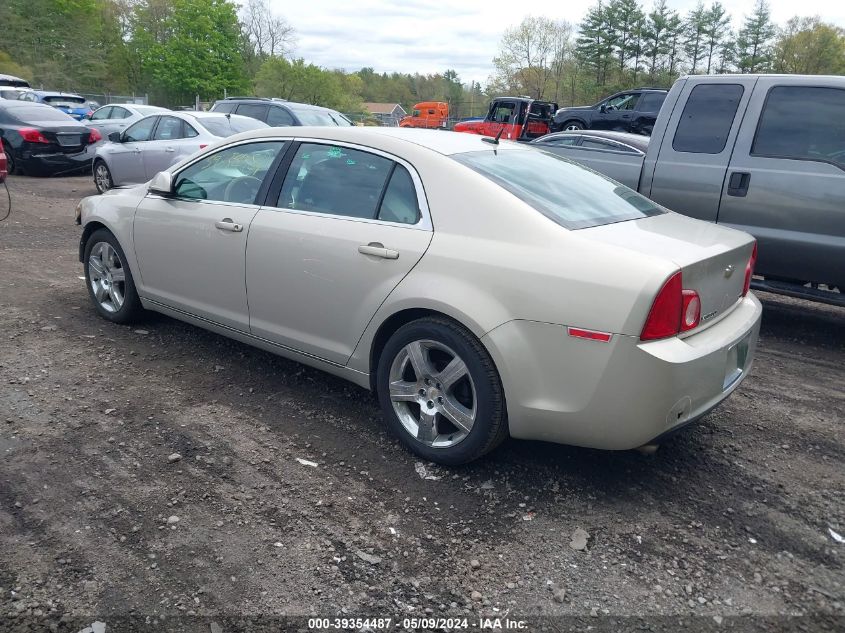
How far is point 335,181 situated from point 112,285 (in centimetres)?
240

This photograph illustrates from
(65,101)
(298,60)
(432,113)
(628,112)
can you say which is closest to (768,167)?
(628,112)

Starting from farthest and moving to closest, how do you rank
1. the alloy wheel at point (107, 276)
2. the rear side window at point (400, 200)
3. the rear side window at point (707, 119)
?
the rear side window at point (707, 119) → the alloy wheel at point (107, 276) → the rear side window at point (400, 200)

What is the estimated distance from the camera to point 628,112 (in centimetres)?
2056

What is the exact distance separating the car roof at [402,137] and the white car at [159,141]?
24.6 feet

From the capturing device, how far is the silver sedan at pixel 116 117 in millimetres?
17312

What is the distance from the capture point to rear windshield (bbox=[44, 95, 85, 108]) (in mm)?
21487

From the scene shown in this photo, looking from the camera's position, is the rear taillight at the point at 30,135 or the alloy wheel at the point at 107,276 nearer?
the alloy wheel at the point at 107,276

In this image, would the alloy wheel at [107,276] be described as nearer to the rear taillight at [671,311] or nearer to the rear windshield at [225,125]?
the rear taillight at [671,311]

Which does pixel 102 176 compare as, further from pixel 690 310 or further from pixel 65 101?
pixel 65 101

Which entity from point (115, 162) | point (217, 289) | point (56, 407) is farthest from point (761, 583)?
point (115, 162)

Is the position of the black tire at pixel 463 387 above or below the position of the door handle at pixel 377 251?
below

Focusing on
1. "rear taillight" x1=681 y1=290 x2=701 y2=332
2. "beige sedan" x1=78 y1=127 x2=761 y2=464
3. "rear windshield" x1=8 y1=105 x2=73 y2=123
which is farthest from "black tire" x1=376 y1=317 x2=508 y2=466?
"rear windshield" x1=8 y1=105 x2=73 y2=123

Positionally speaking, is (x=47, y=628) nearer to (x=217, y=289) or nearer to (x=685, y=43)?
(x=217, y=289)

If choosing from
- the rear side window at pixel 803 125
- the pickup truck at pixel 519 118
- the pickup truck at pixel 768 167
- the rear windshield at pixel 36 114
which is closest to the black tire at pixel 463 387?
the pickup truck at pixel 768 167
